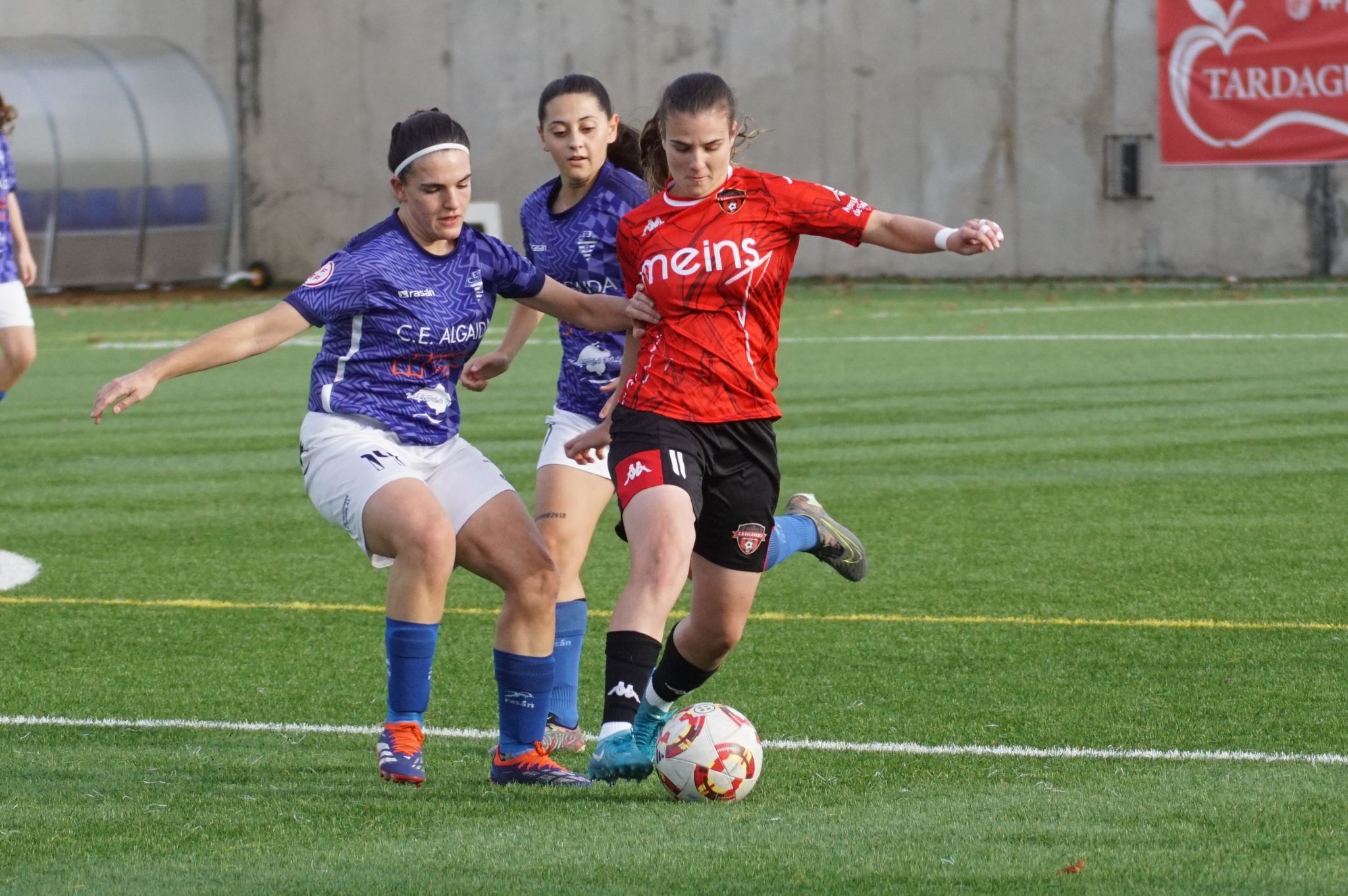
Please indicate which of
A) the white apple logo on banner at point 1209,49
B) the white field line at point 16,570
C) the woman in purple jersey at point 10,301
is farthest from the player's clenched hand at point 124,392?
the white apple logo on banner at point 1209,49

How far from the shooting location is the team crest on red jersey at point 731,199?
555cm

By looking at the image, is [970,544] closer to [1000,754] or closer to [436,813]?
[1000,754]

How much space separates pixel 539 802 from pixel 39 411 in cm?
1205

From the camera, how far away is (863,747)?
5645 mm

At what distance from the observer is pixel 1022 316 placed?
76.6ft

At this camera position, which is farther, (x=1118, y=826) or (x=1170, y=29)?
(x=1170, y=29)

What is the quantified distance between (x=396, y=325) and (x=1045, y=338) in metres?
15.6

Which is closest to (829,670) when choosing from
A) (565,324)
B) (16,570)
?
(565,324)

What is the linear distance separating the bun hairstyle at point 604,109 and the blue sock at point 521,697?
176 centimetres

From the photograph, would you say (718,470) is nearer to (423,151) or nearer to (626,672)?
(626,672)

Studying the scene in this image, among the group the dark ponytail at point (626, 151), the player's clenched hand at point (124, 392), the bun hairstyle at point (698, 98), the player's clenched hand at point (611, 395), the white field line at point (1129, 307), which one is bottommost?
the white field line at point (1129, 307)

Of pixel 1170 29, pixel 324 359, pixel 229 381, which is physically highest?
pixel 1170 29

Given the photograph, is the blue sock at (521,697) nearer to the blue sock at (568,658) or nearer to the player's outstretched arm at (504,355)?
the blue sock at (568,658)

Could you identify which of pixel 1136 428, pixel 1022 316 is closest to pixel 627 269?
pixel 1136 428
